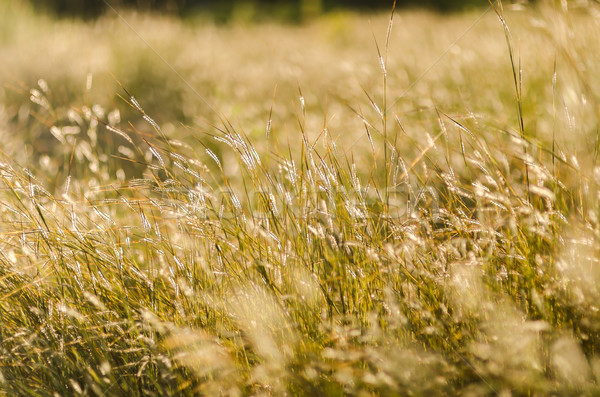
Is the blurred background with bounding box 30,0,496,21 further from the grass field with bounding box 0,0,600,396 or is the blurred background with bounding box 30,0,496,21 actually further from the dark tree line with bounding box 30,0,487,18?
the grass field with bounding box 0,0,600,396

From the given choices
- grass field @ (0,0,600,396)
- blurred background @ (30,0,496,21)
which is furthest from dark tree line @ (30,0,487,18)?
grass field @ (0,0,600,396)

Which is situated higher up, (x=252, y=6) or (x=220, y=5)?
(x=252, y=6)

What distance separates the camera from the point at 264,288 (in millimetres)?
1270

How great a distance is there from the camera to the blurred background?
48.7 ft

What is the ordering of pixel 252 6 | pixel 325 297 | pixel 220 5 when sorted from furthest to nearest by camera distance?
pixel 220 5
pixel 252 6
pixel 325 297

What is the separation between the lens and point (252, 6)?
1648cm

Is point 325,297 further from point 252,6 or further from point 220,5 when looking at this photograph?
point 220,5

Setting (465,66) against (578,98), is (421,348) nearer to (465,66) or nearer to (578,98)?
(578,98)

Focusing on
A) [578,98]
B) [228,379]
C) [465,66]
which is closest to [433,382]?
[228,379]

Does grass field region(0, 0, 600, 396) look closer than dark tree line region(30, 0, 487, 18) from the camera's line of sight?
Yes

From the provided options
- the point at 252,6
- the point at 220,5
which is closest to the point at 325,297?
the point at 252,6

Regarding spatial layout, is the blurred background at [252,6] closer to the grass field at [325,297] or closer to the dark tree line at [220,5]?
the dark tree line at [220,5]

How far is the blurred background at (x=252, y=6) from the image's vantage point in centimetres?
1484

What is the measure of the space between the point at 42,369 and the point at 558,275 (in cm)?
114
